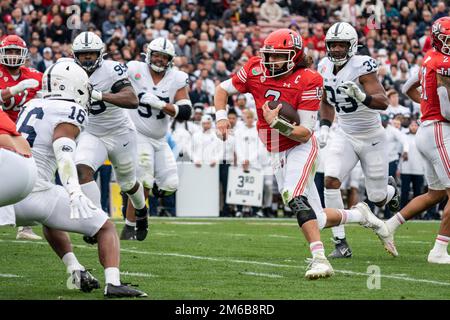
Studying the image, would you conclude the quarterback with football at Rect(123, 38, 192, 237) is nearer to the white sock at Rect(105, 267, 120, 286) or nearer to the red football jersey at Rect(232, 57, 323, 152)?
the red football jersey at Rect(232, 57, 323, 152)

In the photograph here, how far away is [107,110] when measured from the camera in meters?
9.28

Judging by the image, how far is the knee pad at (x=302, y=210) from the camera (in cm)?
702

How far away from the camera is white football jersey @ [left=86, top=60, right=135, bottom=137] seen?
9.12 metres

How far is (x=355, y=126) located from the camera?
8.96m

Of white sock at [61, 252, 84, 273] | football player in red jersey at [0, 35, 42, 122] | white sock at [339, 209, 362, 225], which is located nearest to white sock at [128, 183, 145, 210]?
football player in red jersey at [0, 35, 42, 122]

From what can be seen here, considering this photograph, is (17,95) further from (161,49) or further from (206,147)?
(206,147)

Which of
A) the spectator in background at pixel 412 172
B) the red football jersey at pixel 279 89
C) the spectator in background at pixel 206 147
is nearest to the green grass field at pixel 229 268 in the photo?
the red football jersey at pixel 279 89

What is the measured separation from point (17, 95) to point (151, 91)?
1.36 meters

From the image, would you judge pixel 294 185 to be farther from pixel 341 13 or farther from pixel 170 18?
pixel 341 13

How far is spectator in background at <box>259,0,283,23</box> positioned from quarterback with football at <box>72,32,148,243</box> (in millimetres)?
12455

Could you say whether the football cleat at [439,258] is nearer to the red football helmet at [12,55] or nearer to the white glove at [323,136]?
the white glove at [323,136]

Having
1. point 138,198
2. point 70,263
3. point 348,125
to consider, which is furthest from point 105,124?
point 70,263
